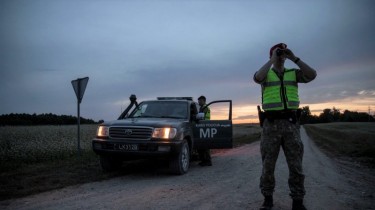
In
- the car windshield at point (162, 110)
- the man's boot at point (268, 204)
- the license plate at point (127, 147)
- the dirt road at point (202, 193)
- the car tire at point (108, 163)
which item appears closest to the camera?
the man's boot at point (268, 204)

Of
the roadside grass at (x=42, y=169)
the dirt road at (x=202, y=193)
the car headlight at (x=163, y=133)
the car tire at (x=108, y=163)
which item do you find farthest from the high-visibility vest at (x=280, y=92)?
the car tire at (x=108, y=163)

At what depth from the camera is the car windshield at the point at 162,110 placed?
351 inches

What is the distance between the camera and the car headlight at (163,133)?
294 inches

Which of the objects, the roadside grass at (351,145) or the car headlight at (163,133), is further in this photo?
the roadside grass at (351,145)

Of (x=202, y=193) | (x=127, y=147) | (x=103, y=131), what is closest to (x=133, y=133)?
(x=127, y=147)

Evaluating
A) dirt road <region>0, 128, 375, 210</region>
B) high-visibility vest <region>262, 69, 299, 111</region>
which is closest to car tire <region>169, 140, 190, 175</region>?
dirt road <region>0, 128, 375, 210</region>

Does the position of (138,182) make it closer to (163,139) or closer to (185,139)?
(163,139)

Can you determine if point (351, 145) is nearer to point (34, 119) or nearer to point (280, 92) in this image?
point (280, 92)

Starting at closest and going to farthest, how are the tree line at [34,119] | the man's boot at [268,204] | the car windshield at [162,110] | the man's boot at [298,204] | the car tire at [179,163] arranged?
the man's boot at [298,204], the man's boot at [268,204], the car tire at [179,163], the car windshield at [162,110], the tree line at [34,119]

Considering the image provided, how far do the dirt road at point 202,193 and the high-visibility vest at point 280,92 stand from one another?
146cm

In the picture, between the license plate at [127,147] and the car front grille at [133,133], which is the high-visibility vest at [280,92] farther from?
the license plate at [127,147]

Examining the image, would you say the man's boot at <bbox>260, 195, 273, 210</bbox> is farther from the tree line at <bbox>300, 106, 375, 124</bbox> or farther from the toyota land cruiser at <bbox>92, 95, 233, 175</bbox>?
the tree line at <bbox>300, 106, 375, 124</bbox>

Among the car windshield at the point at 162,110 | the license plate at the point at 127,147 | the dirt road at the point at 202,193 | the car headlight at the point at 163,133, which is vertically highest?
the car windshield at the point at 162,110

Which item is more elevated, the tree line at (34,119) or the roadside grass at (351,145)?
the tree line at (34,119)
